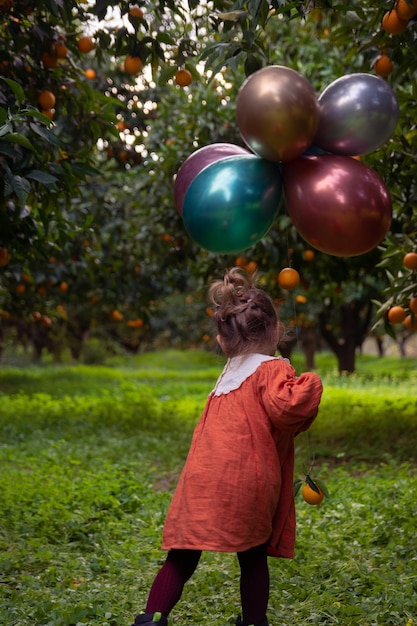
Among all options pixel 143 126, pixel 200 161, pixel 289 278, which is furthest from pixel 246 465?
pixel 143 126

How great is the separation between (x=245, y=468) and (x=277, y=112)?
3.87ft

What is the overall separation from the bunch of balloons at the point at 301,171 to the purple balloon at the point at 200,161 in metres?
0.08

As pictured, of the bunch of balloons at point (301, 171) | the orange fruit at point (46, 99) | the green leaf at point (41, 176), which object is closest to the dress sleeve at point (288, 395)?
the bunch of balloons at point (301, 171)

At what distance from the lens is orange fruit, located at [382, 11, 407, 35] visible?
328cm

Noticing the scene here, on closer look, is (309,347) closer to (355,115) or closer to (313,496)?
(313,496)

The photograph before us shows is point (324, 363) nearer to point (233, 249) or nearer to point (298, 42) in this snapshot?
point (298, 42)

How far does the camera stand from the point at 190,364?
26859mm

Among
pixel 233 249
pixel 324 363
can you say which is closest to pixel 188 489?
→ pixel 233 249

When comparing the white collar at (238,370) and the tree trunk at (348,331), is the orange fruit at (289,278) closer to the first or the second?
the white collar at (238,370)

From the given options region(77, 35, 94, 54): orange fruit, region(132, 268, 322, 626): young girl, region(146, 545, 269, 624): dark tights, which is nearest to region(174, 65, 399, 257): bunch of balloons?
region(132, 268, 322, 626): young girl

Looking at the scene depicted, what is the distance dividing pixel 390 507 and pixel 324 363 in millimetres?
19406

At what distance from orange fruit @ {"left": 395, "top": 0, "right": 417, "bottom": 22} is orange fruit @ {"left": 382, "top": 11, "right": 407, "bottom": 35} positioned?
0.08 feet

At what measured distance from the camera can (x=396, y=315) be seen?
5105mm

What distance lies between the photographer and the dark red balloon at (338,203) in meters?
2.72
